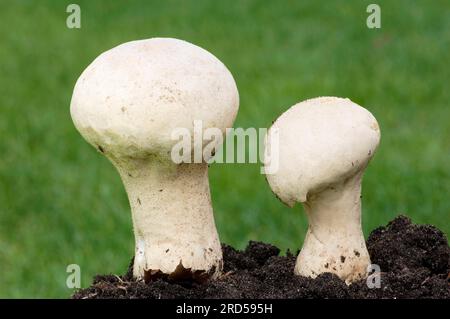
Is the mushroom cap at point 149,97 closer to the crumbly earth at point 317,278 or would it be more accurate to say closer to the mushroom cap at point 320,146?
the mushroom cap at point 320,146

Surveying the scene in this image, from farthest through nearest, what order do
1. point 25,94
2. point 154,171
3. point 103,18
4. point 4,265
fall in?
point 103,18 < point 25,94 < point 4,265 < point 154,171

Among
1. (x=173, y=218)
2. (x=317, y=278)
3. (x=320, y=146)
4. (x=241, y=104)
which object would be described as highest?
(x=241, y=104)

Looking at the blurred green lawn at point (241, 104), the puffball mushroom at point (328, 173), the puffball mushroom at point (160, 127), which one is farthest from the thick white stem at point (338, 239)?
the blurred green lawn at point (241, 104)

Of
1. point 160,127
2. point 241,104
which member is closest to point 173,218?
point 160,127

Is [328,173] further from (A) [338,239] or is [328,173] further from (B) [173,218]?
(B) [173,218]
